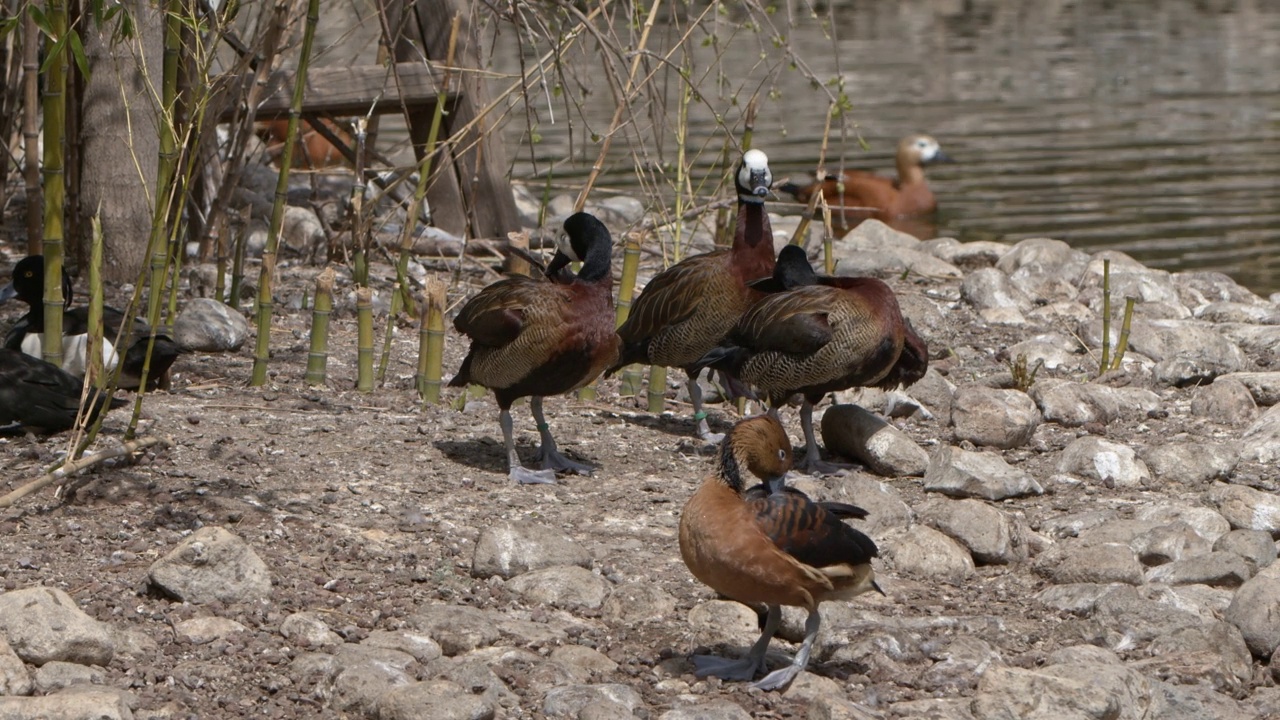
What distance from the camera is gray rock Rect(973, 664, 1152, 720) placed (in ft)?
13.2

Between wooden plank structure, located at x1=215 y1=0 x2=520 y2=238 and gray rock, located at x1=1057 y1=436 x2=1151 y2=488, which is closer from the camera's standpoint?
gray rock, located at x1=1057 y1=436 x2=1151 y2=488

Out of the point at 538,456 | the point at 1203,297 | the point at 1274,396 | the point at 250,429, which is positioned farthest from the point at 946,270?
the point at 250,429

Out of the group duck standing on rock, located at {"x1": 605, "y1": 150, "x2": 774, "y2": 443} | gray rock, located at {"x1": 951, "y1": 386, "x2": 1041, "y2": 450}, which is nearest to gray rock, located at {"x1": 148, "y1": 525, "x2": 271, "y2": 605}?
duck standing on rock, located at {"x1": 605, "y1": 150, "x2": 774, "y2": 443}

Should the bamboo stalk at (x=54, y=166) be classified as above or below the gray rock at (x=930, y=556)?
above

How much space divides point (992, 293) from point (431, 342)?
425cm

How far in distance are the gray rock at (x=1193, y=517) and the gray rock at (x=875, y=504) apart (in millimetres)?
887

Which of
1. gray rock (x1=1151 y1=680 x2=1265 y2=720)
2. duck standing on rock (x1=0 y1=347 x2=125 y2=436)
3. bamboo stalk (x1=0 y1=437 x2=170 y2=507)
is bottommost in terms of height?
gray rock (x1=1151 y1=680 x2=1265 y2=720)

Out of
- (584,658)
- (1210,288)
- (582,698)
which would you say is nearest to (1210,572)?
(584,658)

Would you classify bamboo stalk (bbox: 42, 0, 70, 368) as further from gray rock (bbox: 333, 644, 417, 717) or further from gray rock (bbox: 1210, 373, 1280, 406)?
gray rock (bbox: 1210, 373, 1280, 406)

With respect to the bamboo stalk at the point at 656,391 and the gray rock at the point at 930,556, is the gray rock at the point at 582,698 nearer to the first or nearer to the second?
the gray rock at the point at 930,556

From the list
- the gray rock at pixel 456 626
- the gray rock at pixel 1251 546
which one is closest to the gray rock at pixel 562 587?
the gray rock at pixel 456 626

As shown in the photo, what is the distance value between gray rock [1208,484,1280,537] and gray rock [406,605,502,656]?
9.47ft

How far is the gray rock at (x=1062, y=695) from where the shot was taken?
4020 millimetres

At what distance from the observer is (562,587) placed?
188 inches
